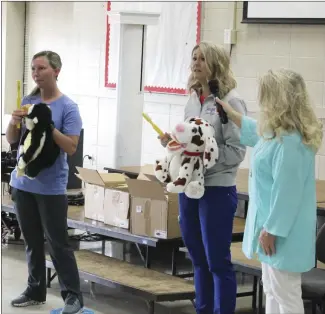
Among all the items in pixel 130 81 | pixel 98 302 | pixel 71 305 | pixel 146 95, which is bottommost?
pixel 98 302

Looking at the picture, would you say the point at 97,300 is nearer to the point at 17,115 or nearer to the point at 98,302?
the point at 98,302

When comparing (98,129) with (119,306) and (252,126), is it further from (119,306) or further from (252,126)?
(252,126)

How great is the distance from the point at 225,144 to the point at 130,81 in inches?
111

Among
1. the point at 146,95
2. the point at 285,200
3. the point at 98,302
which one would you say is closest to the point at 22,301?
the point at 98,302

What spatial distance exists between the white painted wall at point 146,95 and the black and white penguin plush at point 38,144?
2.48 metres

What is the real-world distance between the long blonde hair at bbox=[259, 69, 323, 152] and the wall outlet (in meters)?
3.26

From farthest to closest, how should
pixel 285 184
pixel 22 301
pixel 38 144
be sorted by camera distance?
pixel 22 301, pixel 38 144, pixel 285 184

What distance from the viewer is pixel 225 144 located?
3707mm

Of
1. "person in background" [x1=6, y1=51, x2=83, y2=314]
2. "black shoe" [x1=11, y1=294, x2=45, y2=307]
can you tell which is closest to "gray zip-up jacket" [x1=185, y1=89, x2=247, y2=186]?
"person in background" [x1=6, y1=51, x2=83, y2=314]

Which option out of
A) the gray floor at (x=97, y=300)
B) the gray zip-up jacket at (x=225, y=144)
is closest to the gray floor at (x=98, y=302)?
the gray floor at (x=97, y=300)

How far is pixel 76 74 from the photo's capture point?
26.0 ft

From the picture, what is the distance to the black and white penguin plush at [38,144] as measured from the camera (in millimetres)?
4004

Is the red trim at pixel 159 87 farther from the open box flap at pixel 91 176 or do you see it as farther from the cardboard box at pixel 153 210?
the cardboard box at pixel 153 210

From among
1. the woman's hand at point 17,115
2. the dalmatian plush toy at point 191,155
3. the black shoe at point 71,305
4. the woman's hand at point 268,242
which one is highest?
the woman's hand at point 17,115
